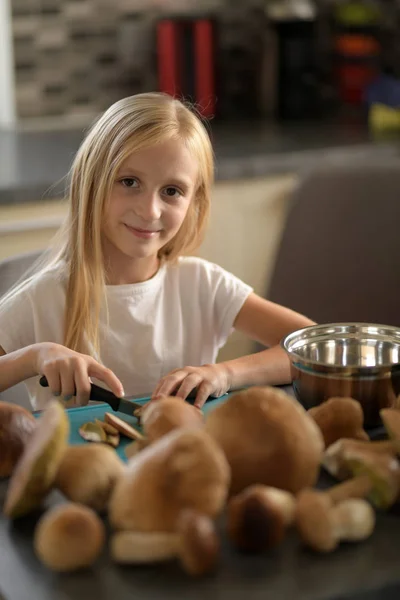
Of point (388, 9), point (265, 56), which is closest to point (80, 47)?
point (265, 56)

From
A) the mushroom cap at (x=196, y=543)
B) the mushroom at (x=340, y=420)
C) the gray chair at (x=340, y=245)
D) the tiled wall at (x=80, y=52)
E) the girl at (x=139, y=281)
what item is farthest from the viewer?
the tiled wall at (x=80, y=52)

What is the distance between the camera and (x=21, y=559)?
71 cm

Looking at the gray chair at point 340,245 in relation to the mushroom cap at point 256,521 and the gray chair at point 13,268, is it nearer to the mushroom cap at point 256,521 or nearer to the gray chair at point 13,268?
the gray chair at point 13,268

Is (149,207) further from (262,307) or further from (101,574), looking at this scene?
(101,574)

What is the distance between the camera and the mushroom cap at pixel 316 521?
2.26 ft

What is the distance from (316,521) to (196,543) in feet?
0.32

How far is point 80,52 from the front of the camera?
2.91 m

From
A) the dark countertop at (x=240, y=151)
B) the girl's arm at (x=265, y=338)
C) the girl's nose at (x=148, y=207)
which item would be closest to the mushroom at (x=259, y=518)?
the girl's arm at (x=265, y=338)

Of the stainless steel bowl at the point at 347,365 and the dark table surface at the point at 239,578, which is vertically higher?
the dark table surface at the point at 239,578

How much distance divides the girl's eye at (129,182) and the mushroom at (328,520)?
0.69 meters

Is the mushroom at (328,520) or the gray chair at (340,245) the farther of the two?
the gray chair at (340,245)

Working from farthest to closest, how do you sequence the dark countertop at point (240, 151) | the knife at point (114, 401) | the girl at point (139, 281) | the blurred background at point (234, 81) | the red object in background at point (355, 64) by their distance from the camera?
the red object in background at point (355, 64), the blurred background at point (234, 81), the dark countertop at point (240, 151), the girl at point (139, 281), the knife at point (114, 401)

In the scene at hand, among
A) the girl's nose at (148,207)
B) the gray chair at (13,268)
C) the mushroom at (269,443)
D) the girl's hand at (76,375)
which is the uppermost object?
the mushroom at (269,443)

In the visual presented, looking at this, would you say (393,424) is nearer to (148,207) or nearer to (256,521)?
(256,521)
